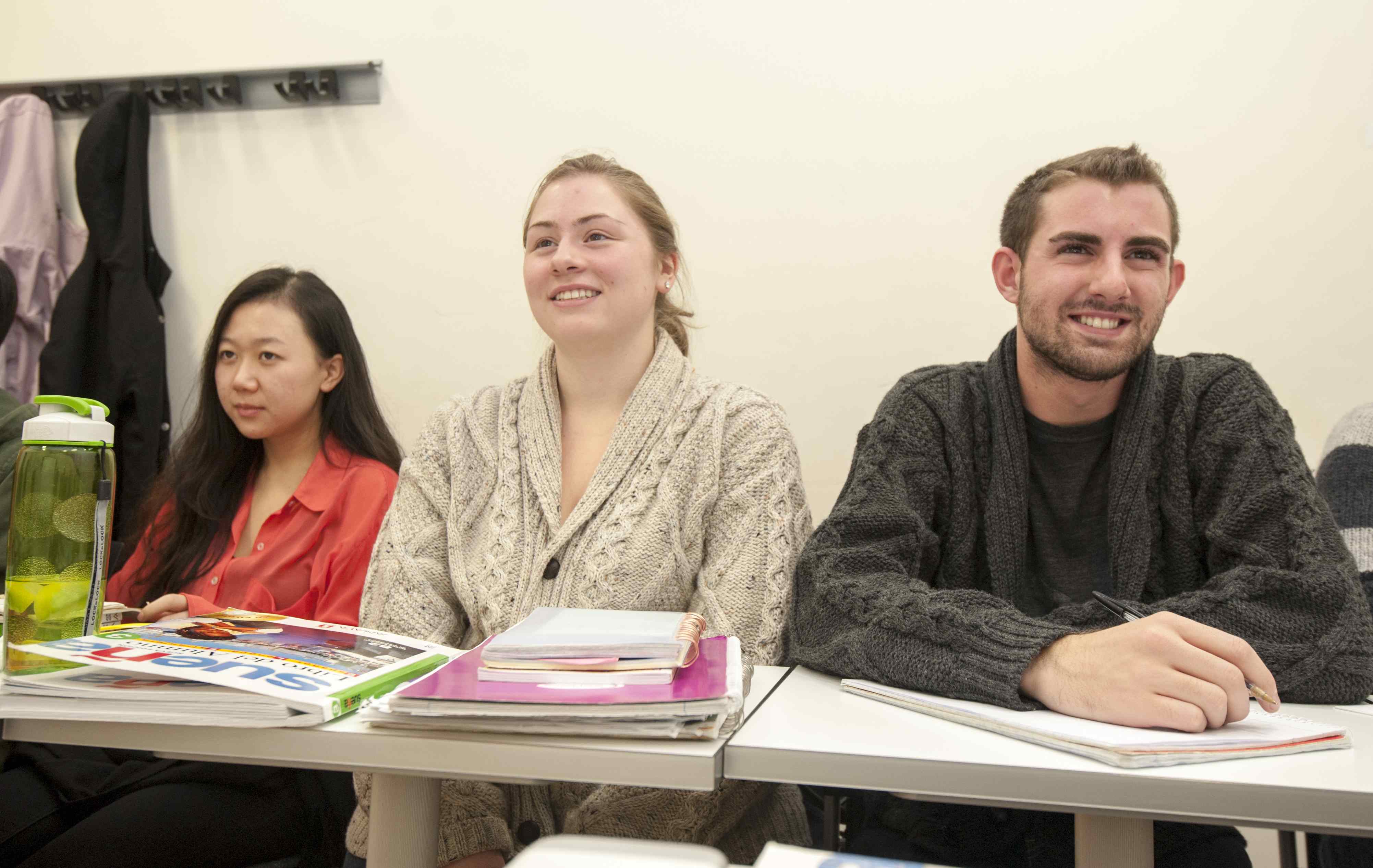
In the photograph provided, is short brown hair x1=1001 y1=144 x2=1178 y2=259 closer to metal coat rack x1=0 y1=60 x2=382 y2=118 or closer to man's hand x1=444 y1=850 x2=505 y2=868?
man's hand x1=444 y1=850 x2=505 y2=868

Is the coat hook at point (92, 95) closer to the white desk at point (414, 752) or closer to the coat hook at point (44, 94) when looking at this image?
the coat hook at point (44, 94)

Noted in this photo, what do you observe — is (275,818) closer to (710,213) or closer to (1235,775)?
(1235,775)

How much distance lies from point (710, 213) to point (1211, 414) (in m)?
1.30

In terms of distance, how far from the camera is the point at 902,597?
116 cm

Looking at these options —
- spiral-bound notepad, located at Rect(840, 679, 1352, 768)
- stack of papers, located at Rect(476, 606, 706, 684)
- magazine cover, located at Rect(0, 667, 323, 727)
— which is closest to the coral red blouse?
magazine cover, located at Rect(0, 667, 323, 727)

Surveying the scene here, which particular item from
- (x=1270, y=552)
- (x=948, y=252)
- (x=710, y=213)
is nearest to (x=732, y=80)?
(x=710, y=213)

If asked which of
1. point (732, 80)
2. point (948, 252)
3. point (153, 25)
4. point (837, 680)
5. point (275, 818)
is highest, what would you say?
point (153, 25)

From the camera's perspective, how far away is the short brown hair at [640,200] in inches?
69.1

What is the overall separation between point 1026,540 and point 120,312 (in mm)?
2358

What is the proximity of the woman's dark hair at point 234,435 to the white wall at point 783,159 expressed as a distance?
397mm

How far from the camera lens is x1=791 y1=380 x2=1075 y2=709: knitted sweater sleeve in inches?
40.6

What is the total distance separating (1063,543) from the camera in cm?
149

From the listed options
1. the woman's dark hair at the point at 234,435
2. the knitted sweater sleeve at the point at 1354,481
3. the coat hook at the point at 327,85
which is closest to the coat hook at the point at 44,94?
the coat hook at the point at 327,85

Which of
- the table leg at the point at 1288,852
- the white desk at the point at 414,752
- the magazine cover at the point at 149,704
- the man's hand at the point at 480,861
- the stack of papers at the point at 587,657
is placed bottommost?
the table leg at the point at 1288,852
